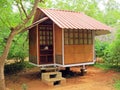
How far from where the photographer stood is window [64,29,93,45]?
1198cm

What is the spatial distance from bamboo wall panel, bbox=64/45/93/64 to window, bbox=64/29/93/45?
0.75ft

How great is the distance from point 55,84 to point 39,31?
325cm

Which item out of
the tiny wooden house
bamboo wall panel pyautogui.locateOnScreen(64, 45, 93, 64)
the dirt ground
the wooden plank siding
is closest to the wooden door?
the tiny wooden house

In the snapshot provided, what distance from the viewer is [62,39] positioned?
1178 centimetres

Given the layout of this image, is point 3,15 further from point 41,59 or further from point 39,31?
point 41,59

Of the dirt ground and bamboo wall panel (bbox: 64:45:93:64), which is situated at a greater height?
bamboo wall panel (bbox: 64:45:93:64)

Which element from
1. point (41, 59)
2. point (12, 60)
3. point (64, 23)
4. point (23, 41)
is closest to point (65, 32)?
point (64, 23)

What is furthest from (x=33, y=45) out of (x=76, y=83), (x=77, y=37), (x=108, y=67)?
(x=108, y=67)

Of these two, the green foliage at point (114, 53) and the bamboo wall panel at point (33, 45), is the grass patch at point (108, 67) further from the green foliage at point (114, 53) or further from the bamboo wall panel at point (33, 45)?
the bamboo wall panel at point (33, 45)

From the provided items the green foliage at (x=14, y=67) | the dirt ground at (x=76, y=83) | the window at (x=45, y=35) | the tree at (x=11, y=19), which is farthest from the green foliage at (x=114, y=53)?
the tree at (x=11, y=19)

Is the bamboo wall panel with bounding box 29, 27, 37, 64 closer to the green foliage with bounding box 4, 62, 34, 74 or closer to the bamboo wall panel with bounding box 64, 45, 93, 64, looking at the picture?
the green foliage with bounding box 4, 62, 34, 74

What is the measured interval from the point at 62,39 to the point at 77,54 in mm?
1258

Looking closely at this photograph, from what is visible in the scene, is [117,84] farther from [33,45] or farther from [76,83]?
[33,45]

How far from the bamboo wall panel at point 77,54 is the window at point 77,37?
0.75ft
